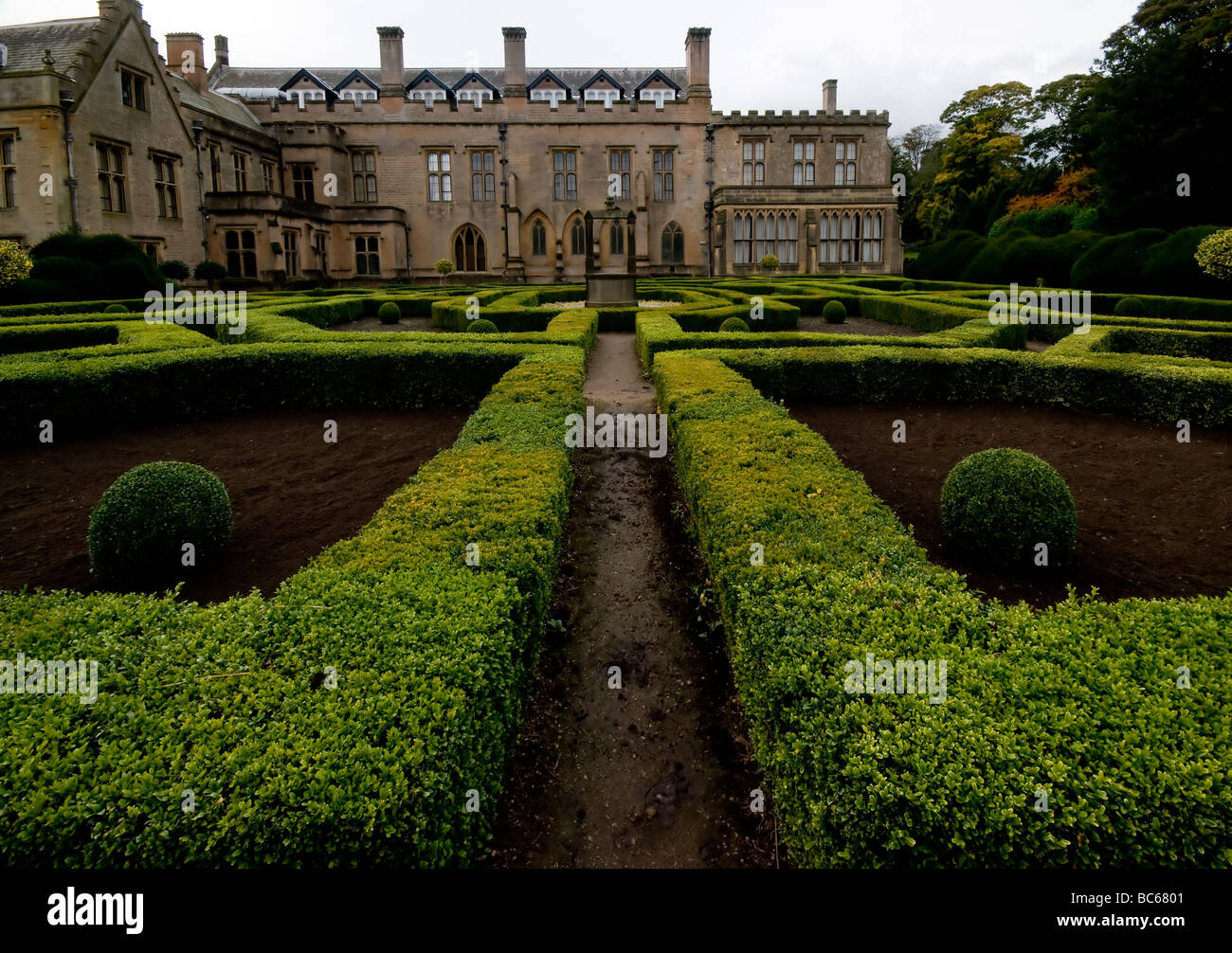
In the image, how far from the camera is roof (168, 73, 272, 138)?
2816 cm

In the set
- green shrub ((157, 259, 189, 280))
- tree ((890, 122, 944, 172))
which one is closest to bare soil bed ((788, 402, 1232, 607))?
green shrub ((157, 259, 189, 280))

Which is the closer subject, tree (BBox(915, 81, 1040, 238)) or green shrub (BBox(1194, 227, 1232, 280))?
green shrub (BBox(1194, 227, 1232, 280))

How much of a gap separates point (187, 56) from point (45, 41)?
9205mm

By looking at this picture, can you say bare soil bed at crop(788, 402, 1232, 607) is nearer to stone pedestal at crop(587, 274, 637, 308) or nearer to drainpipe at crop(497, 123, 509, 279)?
stone pedestal at crop(587, 274, 637, 308)

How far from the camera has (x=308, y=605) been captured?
3.47 meters

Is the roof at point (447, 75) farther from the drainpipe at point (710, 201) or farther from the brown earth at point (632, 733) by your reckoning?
the brown earth at point (632, 733)

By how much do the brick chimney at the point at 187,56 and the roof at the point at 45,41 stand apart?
319 inches

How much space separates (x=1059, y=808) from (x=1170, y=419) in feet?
29.7

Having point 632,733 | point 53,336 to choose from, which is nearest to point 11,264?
point 53,336

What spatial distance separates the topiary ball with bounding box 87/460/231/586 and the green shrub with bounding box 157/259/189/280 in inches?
855

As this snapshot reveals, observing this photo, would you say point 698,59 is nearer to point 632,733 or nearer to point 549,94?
point 549,94

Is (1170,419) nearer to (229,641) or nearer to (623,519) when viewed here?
(623,519)
